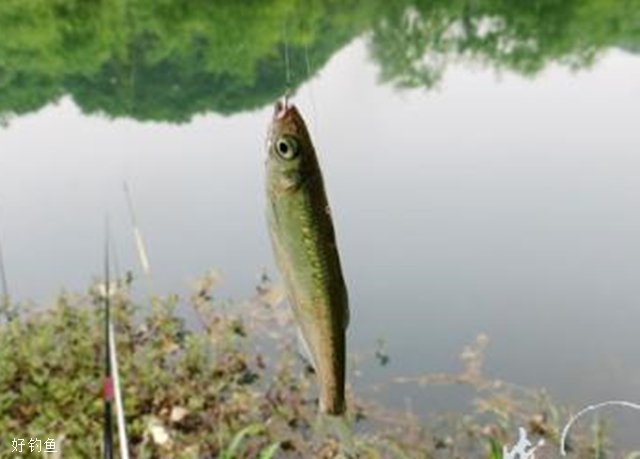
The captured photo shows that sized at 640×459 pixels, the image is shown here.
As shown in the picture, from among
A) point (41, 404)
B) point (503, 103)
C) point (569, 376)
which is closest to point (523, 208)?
point (569, 376)

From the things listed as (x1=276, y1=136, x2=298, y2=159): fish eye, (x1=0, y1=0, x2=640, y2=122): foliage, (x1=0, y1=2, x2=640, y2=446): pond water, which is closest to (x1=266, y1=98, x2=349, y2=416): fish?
(x1=276, y1=136, x2=298, y2=159): fish eye

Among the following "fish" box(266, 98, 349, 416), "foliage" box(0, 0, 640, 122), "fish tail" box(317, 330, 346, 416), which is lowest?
"fish tail" box(317, 330, 346, 416)

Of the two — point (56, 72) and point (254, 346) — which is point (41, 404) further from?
point (56, 72)

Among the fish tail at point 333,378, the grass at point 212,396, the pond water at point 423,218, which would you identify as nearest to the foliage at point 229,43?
the pond water at point 423,218

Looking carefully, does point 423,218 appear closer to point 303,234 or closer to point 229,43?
point 303,234

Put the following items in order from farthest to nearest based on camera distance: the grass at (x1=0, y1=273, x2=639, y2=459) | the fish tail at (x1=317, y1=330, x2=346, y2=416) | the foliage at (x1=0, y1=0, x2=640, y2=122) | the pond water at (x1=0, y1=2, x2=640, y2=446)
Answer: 1. the foliage at (x1=0, y1=0, x2=640, y2=122)
2. the pond water at (x1=0, y1=2, x2=640, y2=446)
3. the grass at (x1=0, y1=273, x2=639, y2=459)
4. the fish tail at (x1=317, y1=330, x2=346, y2=416)

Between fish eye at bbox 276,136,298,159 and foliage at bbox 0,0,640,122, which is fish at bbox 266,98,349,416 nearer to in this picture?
fish eye at bbox 276,136,298,159

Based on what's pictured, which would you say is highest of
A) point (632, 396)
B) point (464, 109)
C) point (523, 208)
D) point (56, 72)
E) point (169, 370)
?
point (56, 72)
